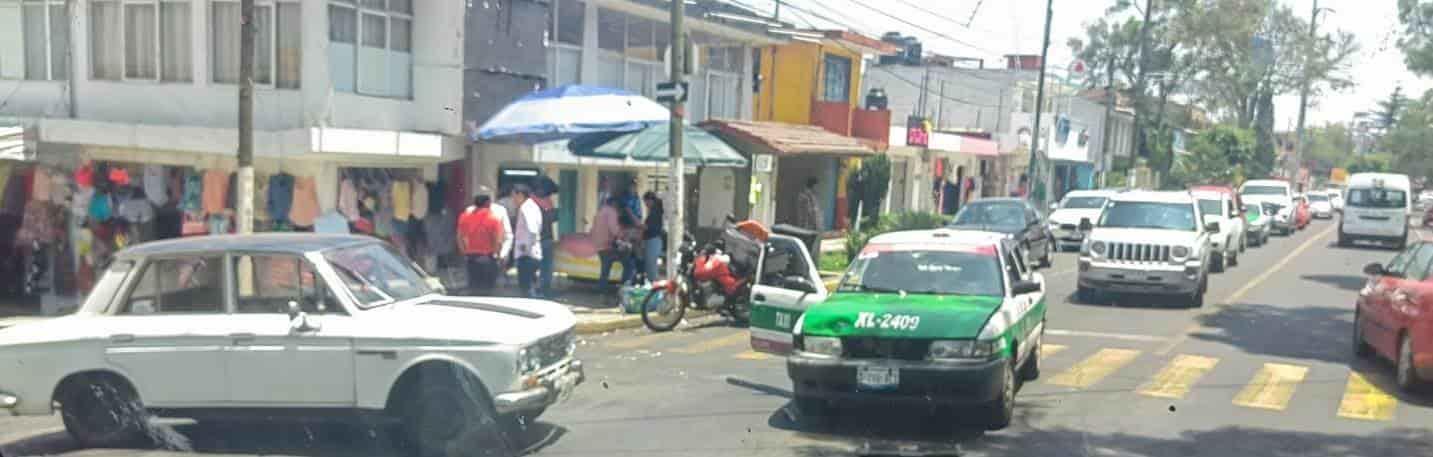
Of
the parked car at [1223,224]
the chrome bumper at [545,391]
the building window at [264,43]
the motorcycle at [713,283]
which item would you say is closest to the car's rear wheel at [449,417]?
the chrome bumper at [545,391]

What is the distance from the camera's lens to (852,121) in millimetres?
31031

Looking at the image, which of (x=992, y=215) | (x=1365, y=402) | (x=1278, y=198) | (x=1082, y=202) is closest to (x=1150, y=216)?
(x=992, y=215)

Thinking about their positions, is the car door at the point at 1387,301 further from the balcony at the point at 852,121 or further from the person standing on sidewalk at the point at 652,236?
the balcony at the point at 852,121

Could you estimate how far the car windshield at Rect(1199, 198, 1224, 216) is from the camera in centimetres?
2428

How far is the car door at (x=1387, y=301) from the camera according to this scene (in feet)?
35.3

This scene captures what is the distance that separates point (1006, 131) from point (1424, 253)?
117 feet

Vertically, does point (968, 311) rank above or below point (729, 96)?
below

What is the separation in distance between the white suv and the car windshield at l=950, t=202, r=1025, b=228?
3614mm

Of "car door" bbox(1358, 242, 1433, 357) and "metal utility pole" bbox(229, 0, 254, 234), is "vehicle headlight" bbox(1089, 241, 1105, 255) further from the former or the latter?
"metal utility pole" bbox(229, 0, 254, 234)

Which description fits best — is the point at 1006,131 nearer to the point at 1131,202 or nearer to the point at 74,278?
the point at 1131,202

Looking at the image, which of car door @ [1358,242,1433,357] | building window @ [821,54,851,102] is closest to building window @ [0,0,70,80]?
car door @ [1358,242,1433,357]

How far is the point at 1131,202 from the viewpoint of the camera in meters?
18.4

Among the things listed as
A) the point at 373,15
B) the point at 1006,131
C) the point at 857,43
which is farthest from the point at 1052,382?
the point at 1006,131

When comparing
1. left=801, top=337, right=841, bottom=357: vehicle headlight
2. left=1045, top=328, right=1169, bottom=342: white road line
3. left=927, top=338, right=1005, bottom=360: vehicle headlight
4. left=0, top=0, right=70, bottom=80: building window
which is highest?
left=0, top=0, right=70, bottom=80: building window
